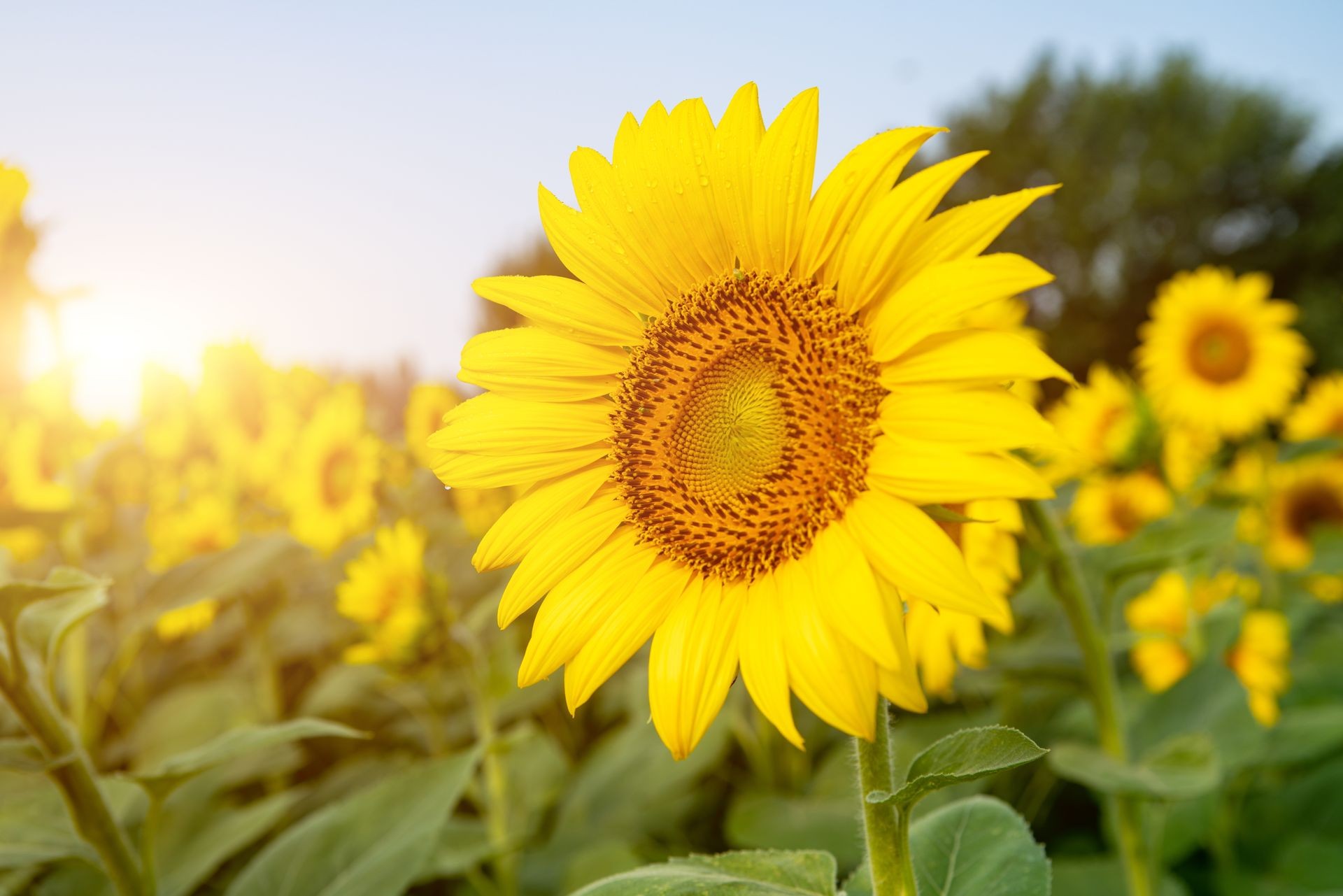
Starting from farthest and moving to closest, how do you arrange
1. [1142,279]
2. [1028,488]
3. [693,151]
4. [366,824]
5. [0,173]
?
1. [1142,279]
2. [0,173]
3. [366,824]
4. [693,151]
5. [1028,488]

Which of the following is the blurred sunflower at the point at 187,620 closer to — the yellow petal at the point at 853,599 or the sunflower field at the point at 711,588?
the sunflower field at the point at 711,588

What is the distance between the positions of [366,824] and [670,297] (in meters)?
1.13

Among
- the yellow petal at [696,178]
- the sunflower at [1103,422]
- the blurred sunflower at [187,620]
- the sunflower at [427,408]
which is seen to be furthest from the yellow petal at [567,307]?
the blurred sunflower at [187,620]

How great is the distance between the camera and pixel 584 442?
110 cm

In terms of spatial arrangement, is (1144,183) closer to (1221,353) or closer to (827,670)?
(1221,353)

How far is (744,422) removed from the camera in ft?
3.66

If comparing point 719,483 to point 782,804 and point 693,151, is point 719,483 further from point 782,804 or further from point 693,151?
point 782,804

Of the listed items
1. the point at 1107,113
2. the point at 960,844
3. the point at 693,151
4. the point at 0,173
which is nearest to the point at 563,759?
the point at 960,844

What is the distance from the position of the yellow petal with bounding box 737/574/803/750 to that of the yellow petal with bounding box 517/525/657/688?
0.42 ft

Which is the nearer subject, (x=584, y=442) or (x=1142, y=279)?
(x=584, y=442)

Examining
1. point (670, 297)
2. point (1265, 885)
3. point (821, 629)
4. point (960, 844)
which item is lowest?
point (1265, 885)

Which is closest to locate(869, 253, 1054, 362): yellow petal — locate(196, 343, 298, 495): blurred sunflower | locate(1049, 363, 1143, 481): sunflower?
locate(1049, 363, 1143, 481): sunflower

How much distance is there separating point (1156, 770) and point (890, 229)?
125cm

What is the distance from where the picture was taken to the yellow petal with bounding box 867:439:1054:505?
2.62 ft
